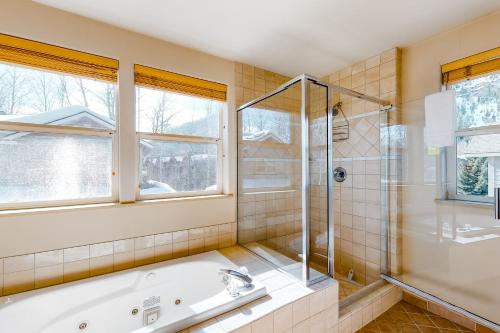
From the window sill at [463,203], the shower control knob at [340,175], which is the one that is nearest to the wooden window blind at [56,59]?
the shower control knob at [340,175]

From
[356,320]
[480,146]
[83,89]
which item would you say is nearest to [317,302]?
[356,320]

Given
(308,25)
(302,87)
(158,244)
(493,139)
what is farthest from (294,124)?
(158,244)

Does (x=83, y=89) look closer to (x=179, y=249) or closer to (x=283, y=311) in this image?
(x=179, y=249)

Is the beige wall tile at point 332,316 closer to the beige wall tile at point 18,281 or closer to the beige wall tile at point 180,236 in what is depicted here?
the beige wall tile at point 180,236

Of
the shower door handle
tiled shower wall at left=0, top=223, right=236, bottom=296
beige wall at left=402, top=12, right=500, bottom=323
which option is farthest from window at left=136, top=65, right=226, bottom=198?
the shower door handle

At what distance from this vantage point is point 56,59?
160 centimetres

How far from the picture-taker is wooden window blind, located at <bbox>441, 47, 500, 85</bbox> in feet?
5.22

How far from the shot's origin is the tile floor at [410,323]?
1.72 meters

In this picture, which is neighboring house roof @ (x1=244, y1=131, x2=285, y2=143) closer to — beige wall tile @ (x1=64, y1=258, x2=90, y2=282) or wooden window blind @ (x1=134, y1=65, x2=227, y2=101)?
wooden window blind @ (x1=134, y1=65, x2=227, y2=101)

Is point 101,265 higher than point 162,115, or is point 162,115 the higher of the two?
point 162,115

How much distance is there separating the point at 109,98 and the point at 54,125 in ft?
1.39

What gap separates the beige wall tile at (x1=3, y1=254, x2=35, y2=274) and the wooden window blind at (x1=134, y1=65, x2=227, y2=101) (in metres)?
1.45

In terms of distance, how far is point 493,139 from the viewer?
157 cm

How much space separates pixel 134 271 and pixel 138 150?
962 mm
